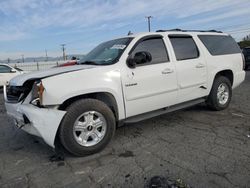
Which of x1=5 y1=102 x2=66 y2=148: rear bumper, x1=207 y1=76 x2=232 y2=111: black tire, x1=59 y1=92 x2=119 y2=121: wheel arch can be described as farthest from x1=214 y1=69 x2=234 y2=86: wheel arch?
x1=5 y1=102 x2=66 y2=148: rear bumper

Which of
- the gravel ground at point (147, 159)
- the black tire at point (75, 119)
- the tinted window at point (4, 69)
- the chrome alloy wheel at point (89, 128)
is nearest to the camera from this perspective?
the gravel ground at point (147, 159)

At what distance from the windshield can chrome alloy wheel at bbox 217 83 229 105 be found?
265cm

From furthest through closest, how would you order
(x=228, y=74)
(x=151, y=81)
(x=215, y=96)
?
(x=228, y=74) < (x=215, y=96) < (x=151, y=81)

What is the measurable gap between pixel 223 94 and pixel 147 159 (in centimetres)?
327

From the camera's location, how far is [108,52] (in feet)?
14.5

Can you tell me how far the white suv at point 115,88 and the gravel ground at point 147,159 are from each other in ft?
1.20

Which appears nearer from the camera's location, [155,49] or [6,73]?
[155,49]

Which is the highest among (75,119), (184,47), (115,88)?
(184,47)

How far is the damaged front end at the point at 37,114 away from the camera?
3.28 metres

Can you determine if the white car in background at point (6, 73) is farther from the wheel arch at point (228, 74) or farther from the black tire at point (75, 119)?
the wheel arch at point (228, 74)

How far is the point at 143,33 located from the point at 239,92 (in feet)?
16.5

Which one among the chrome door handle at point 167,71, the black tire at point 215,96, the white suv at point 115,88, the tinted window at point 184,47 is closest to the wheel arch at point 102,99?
the white suv at point 115,88

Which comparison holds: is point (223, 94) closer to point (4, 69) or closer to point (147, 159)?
point (147, 159)

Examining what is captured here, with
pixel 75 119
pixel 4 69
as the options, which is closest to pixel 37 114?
pixel 75 119
